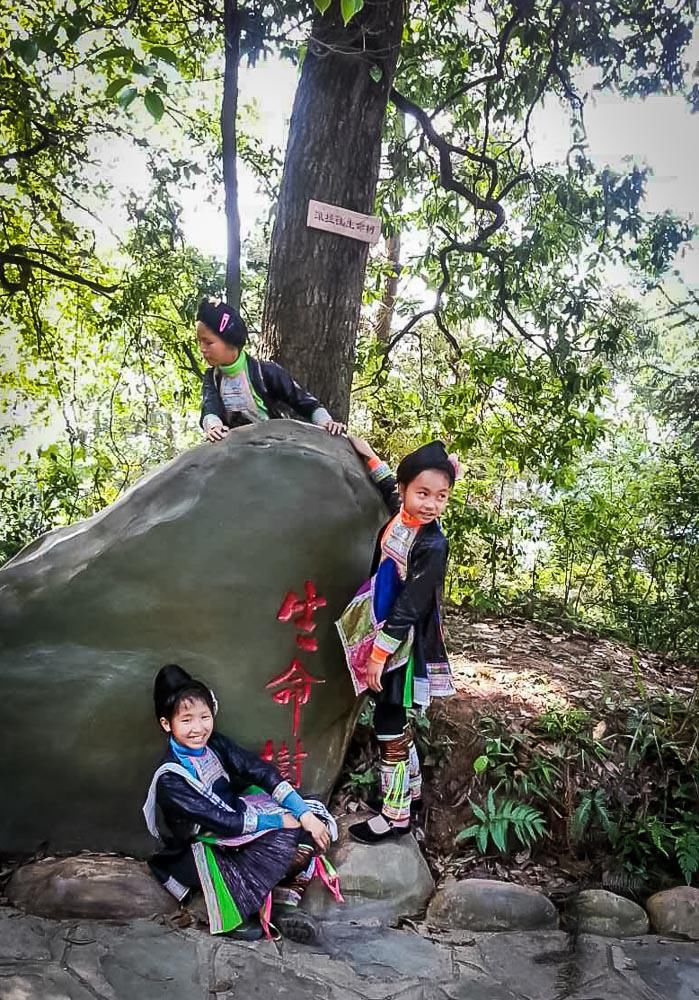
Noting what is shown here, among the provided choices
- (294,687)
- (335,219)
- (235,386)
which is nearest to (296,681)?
(294,687)

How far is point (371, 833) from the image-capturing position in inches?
132

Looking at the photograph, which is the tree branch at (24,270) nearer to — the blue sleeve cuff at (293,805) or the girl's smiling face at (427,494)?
the girl's smiling face at (427,494)

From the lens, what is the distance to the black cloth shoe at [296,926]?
9.61ft

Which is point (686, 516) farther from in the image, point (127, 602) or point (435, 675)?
point (127, 602)

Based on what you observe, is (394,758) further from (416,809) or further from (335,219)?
(335,219)

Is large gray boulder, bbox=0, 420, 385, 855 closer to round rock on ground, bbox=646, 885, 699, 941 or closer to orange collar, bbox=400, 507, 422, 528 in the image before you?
orange collar, bbox=400, 507, 422, 528

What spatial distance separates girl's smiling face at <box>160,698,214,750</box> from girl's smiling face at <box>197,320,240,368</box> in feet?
4.80

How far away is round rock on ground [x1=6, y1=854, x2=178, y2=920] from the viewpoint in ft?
9.61

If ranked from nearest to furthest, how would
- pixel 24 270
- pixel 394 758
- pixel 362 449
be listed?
pixel 394 758, pixel 362 449, pixel 24 270

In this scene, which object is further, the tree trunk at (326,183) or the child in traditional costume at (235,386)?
the tree trunk at (326,183)

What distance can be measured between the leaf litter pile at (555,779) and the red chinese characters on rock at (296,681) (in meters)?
0.46

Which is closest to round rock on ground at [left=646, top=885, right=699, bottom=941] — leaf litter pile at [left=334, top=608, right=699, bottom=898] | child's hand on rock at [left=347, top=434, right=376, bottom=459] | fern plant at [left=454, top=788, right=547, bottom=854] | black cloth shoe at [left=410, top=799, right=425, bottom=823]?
leaf litter pile at [left=334, top=608, right=699, bottom=898]

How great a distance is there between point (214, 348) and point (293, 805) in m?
1.91

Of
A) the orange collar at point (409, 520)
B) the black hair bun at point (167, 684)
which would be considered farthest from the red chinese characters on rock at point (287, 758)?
the orange collar at point (409, 520)
